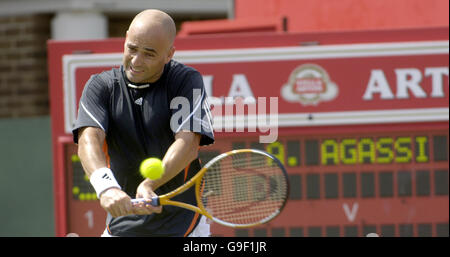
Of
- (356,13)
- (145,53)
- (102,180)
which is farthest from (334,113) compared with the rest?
(102,180)

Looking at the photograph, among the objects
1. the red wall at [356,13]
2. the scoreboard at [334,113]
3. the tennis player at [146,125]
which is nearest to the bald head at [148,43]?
the tennis player at [146,125]

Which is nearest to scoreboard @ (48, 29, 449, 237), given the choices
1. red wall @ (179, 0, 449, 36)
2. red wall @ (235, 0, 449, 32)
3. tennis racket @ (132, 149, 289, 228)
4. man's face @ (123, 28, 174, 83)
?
red wall @ (179, 0, 449, 36)

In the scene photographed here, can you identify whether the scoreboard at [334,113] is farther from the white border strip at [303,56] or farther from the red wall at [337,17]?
the red wall at [337,17]

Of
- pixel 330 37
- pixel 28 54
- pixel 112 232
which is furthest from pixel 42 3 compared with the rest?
pixel 112 232

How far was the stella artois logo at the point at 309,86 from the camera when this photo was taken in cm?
538

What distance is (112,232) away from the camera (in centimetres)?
373

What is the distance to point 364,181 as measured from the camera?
5.43 meters

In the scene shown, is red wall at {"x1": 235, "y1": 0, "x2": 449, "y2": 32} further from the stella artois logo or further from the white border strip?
the stella artois logo

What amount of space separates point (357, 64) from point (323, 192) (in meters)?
0.78

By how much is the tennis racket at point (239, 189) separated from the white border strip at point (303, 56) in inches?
48.4

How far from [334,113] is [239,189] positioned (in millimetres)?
1467

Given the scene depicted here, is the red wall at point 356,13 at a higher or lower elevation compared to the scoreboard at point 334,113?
higher

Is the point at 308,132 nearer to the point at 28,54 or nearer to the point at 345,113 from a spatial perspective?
the point at 345,113

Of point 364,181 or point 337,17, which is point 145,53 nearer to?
point 364,181
